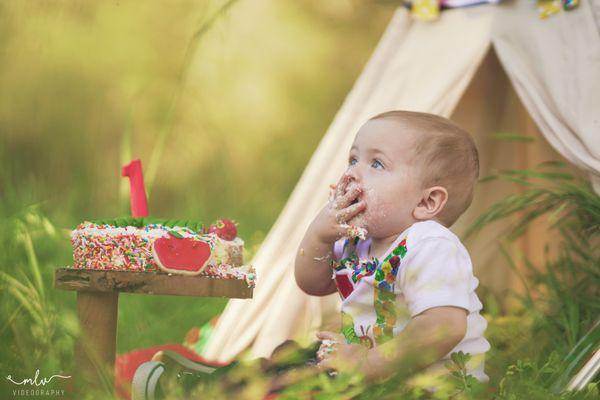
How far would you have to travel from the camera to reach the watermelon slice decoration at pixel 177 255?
138 cm

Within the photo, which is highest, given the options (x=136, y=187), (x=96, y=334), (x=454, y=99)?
(x=454, y=99)

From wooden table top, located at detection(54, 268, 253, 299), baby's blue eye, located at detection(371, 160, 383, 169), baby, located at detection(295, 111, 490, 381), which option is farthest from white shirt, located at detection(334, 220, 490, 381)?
wooden table top, located at detection(54, 268, 253, 299)

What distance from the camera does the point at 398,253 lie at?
1265mm

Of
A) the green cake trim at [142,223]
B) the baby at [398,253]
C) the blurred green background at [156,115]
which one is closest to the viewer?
the baby at [398,253]

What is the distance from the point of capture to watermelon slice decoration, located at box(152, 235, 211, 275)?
138 cm

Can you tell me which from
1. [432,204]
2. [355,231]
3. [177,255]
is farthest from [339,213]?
[177,255]

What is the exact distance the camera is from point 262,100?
4.08 meters

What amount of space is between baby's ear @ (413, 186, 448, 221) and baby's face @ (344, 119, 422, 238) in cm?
1

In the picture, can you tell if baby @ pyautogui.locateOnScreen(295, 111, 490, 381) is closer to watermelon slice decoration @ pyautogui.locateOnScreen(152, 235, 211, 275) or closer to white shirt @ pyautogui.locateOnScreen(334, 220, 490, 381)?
white shirt @ pyautogui.locateOnScreen(334, 220, 490, 381)

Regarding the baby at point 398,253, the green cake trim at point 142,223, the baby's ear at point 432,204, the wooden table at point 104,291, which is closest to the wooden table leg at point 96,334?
the wooden table at point 104,291

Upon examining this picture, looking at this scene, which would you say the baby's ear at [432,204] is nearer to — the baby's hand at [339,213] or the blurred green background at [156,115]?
the baby's hand at [339,213]

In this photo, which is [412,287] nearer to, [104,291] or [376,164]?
[376,164]

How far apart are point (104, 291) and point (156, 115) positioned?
1837 mm

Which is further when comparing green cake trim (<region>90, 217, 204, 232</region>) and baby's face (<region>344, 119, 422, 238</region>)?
green cake trim (<region>90, 217, 204, 232</region>)
